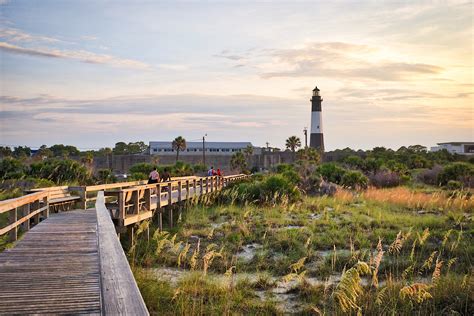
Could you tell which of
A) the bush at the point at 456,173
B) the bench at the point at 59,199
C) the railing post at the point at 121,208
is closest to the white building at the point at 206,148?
the bush at the point at 456,173

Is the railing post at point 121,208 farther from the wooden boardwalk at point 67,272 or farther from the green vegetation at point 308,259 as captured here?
the wooden boardwalk at point 67,272

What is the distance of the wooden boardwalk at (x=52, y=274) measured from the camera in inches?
162

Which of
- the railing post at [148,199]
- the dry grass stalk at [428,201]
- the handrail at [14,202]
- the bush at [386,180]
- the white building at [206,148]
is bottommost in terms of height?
the dry grass stalk at [428,201]

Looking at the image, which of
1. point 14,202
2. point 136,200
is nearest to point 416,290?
point 14,202

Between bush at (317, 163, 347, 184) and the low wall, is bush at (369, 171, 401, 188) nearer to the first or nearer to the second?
bush at (317, 163, 347, 184)

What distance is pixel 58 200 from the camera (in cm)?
1292

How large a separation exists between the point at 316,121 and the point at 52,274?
207ft

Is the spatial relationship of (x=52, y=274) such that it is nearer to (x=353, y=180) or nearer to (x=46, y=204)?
(x=46, y=204)

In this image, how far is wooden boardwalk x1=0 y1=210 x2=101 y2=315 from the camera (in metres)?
4.12

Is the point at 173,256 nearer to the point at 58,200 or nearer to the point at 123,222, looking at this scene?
the point at 123,222

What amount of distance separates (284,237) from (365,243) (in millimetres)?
2055

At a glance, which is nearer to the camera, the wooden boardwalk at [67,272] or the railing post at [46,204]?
the wooden boardwalk at [67,272]

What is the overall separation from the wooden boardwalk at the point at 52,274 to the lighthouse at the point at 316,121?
2330 inches

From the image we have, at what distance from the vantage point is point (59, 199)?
13.1 m
